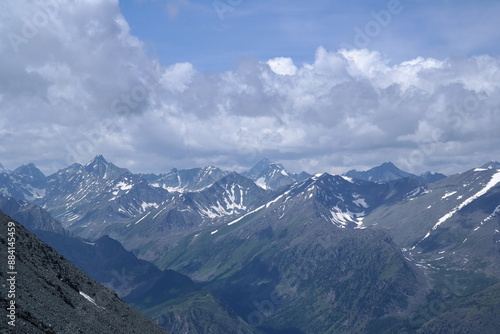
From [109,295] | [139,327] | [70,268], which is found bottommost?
[139,327]

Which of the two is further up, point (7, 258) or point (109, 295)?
point (7, 258)

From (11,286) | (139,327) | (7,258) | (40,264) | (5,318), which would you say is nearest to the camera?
(5,318)

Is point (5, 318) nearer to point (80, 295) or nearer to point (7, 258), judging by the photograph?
point (7, 258)

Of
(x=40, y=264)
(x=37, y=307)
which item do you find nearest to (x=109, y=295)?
(x=40, y=264)

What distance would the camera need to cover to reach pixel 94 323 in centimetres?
12219

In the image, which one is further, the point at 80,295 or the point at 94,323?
the point at 80,295

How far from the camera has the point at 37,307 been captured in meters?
104

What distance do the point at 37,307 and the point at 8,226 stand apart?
151 feet

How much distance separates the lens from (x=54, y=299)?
117m

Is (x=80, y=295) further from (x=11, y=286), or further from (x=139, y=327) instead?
(x=11, y=286)

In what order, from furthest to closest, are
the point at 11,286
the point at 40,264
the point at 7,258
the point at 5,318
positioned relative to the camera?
1. the point at 40,264
2. the point at 7,258
3. the point at 11,286
4. the point at 5,318

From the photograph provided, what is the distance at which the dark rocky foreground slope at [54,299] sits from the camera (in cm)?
9644

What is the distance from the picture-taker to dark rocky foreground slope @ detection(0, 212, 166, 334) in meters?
96.4

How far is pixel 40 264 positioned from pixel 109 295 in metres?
26.1
